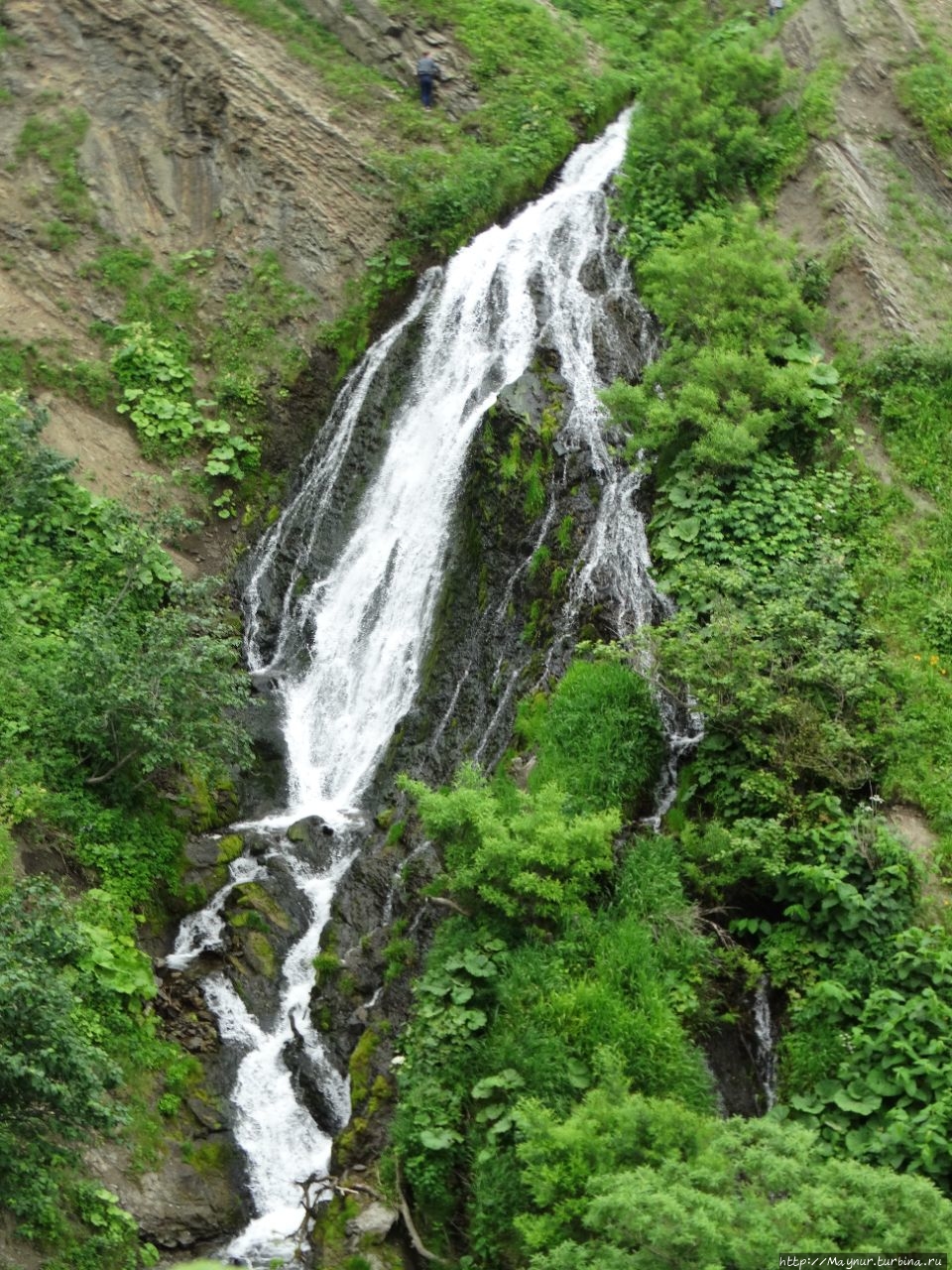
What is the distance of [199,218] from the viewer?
21.4m

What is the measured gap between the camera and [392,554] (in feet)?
57.5

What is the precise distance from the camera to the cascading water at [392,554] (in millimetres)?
12930

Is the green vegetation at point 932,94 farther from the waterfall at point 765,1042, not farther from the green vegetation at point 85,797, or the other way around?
the waterfall at point 765,1042

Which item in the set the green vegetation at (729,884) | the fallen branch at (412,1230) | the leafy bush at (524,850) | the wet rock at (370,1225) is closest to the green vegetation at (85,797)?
the wet rock at (370,1225)

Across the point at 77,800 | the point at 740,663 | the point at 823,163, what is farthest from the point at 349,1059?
the point at 823,163

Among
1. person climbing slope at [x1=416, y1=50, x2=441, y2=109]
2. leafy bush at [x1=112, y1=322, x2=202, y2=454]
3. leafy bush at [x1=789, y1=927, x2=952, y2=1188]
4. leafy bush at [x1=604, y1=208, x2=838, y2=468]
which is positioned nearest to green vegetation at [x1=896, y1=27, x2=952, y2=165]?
leafy bush at [x1=604, y1=208, x2=838, y2=468]

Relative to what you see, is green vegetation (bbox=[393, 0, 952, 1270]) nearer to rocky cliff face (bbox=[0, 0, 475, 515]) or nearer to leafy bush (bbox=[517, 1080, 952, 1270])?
leafy bush (bbox=[517, 1080, 952, 1270])

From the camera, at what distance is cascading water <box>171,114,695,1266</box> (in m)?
12.9

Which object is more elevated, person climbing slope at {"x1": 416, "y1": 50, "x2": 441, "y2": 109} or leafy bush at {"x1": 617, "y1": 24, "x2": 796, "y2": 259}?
leafy bush at {"x1": 617, "y1": 24, "x2": 796, "y2": 259}

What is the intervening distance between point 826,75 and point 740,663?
1315 centimetres

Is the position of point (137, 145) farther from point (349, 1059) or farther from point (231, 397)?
point (349, 1059)

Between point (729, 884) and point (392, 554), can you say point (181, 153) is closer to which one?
point (392, 554)

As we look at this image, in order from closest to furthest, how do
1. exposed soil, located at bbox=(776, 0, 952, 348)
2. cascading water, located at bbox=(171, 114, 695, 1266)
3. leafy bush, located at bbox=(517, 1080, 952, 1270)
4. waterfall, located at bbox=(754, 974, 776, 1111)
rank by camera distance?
leafy bush, located at bbox=(517, 1080, 952, 1270), waterfall, located at bbox=(754, 974, 776, 1111), cascading water, located at bbox=(171, 114, 695, 1266), exposed soil, located at bbox=(776, 0, 952, 348)

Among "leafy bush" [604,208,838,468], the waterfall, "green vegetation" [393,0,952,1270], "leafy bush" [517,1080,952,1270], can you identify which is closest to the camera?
"leafy bush" [517,1080,952,1270]
